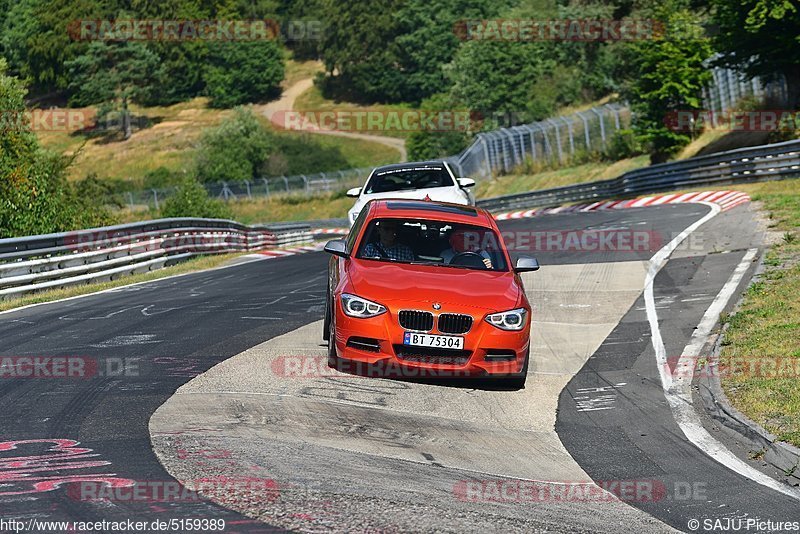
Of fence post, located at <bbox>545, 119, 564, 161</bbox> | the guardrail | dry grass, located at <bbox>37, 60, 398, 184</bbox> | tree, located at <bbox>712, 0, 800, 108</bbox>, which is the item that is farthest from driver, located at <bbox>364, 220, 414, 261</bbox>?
dry grass, located at <bbox>37, 60, 398, 184</bbox>

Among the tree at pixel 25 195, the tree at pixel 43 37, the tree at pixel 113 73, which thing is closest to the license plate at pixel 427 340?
the tree at pixel 25 195

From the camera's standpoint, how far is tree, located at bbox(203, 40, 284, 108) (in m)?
121

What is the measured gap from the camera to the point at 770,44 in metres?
35.4

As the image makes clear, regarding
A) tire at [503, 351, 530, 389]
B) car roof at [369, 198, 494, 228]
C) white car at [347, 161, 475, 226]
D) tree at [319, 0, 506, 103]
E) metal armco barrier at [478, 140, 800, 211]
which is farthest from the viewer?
tree at [319, 0, 506, 103]

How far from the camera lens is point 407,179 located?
839 inches

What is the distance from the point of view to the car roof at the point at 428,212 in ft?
39.0

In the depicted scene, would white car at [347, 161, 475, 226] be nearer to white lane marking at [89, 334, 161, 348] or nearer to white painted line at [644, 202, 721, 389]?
white painted line at [644, 202, 721, 389]

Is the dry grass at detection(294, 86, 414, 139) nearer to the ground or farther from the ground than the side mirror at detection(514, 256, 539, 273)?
farther from the ground

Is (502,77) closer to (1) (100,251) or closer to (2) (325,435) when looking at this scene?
(1) (100,251)

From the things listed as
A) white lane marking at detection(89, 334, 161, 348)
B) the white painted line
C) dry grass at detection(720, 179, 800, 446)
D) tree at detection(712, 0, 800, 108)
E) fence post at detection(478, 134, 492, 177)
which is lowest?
fence post at detection(478, 134, 492, 177)

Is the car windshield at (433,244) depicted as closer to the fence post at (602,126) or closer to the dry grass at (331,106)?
the fence post at (602,126)

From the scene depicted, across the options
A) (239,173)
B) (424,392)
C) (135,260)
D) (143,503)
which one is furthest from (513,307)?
(239,173)

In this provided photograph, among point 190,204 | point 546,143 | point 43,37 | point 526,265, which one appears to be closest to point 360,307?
point 526,265

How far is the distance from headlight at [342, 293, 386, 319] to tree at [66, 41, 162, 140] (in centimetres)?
10542
